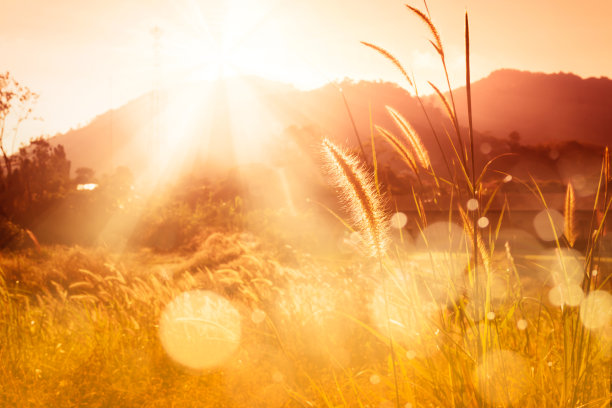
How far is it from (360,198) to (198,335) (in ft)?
9.10

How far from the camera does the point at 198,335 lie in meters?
3.70

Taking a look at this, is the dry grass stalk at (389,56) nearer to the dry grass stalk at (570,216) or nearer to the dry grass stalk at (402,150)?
the dry grass stalk at (402,150)

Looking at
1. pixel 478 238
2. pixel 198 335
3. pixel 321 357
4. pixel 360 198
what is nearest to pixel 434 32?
pixel 360 198

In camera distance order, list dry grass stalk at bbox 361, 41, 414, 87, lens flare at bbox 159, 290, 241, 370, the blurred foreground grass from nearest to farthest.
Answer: dry grass stalk at bbox 361, 41, 414, 87 → the blurred foreground grass → lens flare at bbox 159, 290, 241, 370

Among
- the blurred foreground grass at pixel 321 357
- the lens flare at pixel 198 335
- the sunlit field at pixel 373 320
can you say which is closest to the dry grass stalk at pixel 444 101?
the sunlit field at pixel 373 320

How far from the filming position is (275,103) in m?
72.0

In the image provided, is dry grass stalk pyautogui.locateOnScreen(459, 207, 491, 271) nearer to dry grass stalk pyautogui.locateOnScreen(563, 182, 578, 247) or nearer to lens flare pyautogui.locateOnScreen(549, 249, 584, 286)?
lens flare pyautogui.locateOnScreen(549, 249, 584, 286)

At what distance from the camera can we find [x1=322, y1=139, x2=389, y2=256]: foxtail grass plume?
141 cm

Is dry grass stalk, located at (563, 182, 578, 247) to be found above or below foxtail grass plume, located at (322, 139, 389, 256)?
below

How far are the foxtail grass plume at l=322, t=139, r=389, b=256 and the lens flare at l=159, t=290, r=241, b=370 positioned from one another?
6.09 feet

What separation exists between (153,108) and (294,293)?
77.3 ft

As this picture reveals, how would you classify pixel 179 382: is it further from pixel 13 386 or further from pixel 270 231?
pixel 270 231

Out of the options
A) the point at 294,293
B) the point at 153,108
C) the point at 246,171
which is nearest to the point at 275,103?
the point at 153,108

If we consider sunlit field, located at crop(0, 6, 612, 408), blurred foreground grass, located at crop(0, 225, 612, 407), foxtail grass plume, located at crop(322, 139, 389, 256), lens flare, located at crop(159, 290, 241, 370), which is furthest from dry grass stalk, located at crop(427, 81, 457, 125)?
lens flare, located at crop(159, 290, 241, 370)
